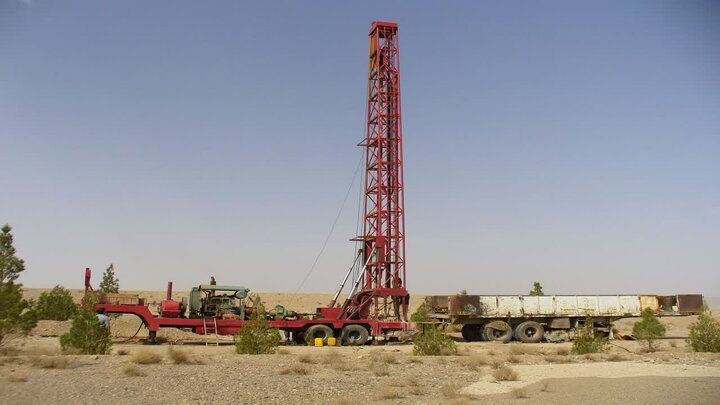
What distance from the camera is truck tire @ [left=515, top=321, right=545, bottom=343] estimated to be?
29.4m

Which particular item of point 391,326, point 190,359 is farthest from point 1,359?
point 391,326

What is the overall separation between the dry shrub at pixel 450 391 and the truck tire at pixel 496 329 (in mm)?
16440

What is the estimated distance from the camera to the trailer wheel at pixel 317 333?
26.1 metres

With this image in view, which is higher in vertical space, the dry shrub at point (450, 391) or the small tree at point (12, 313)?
the small tree at point (12, 313)

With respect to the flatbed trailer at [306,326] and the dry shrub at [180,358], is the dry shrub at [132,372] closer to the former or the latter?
the dry shrub at [180,358]

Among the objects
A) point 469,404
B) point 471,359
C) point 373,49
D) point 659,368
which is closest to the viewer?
point 469,404

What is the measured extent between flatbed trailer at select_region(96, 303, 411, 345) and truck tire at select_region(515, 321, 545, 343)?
6713 mm

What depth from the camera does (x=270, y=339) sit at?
19.9 metres

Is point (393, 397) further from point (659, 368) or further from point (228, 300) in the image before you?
point (228, 300)

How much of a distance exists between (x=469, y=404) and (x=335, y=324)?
1566 centimetres

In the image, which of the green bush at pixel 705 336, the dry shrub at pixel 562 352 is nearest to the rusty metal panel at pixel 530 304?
the dry shrub at pixel 562 352

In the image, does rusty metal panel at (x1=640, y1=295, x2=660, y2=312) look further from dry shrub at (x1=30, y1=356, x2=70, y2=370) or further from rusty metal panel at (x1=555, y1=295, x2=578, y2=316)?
dry shrub at (x1=30, y1=356, x2=70, y2=370)

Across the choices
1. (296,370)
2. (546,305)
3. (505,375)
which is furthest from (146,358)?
(546,305)

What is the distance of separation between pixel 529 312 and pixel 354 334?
10.3 meters
